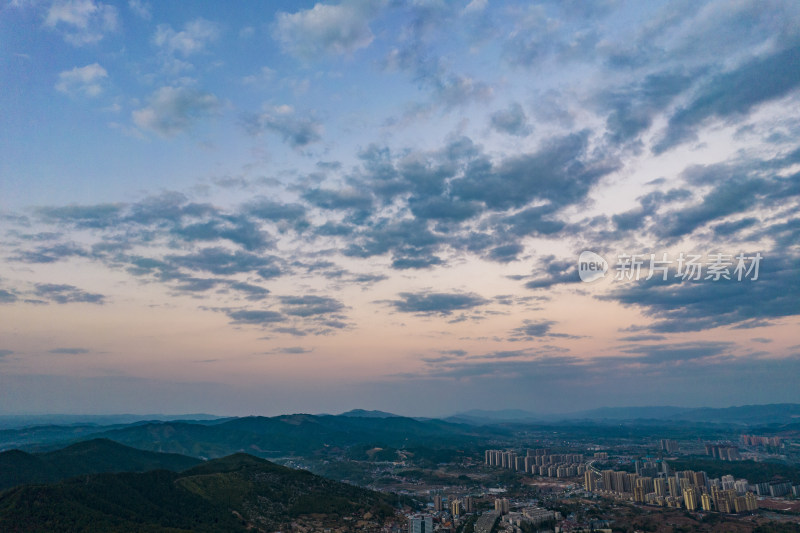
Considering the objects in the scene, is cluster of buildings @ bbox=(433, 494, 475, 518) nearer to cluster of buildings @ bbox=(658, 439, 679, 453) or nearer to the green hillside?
the green hillside

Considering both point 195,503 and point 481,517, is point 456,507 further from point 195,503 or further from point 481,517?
point 195,503

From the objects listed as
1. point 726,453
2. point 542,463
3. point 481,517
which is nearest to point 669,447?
point 726,453

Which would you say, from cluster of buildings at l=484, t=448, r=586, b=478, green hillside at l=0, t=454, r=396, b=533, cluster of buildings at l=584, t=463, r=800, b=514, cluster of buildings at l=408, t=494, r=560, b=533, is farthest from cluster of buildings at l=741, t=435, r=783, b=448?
green hillside at l=0, t=454, r=396, b=533

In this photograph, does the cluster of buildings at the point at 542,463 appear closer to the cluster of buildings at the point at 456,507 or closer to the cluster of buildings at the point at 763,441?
the cluster of buildings at the point at 456,507

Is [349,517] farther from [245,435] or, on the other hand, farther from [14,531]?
[245,435]

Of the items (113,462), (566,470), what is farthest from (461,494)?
(113,462)

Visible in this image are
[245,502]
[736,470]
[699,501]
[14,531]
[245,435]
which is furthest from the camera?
[245,435]
